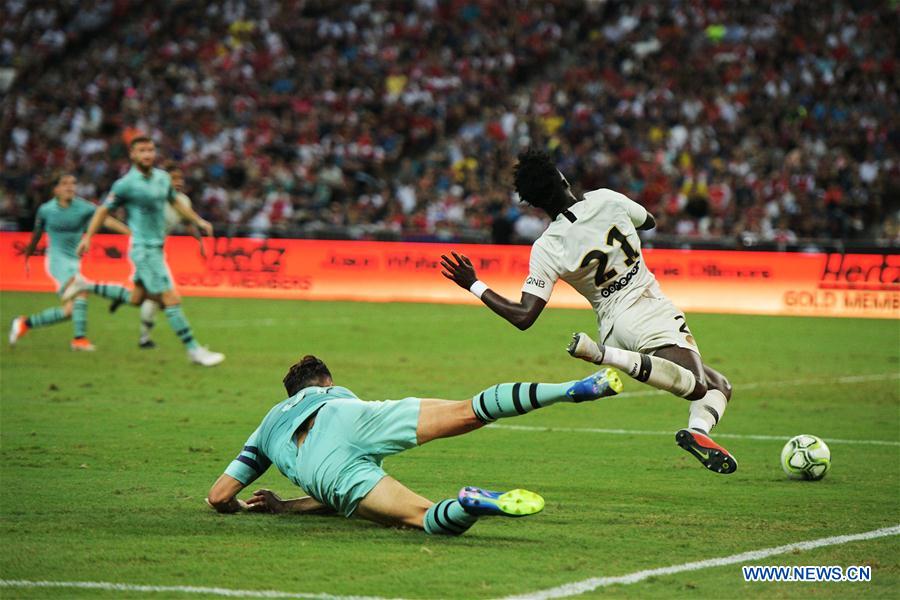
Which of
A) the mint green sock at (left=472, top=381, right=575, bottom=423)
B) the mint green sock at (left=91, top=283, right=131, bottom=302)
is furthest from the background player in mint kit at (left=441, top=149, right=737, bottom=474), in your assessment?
the mint green sock at (left=91, top=283, right=131, bottom=302)

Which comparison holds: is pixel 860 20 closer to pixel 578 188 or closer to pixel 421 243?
pixel 578 188

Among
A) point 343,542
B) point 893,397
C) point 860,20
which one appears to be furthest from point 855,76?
point 343,542

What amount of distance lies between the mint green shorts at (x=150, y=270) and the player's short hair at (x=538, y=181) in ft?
28.7

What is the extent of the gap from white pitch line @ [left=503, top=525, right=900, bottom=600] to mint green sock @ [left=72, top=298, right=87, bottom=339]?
41.3 feet

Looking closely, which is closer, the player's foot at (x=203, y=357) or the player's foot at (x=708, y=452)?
the player's foot at (x=708, y=452)

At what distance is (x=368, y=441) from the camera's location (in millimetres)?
7004

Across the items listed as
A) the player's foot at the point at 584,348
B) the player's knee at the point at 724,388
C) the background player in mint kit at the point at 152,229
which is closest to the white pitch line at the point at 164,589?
the player's foot at the point at 584,348

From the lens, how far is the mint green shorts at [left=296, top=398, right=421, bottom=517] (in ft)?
22.9

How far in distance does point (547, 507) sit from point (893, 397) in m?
7.32

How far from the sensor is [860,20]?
31.5 metres

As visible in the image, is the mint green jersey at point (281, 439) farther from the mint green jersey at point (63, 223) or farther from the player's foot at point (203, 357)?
the mint green jersey at point (63, 223)

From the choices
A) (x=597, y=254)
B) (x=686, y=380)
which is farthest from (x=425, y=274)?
(x=686, y=380)

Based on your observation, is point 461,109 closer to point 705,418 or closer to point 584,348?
point 705,418

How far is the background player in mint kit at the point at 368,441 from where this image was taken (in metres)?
6.83
